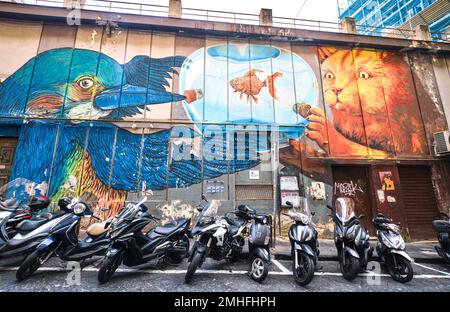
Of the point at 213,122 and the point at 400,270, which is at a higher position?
the point at 213,122

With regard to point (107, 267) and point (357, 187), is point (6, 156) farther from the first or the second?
point (357, 187)

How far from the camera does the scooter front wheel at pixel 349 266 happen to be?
3.81 metres

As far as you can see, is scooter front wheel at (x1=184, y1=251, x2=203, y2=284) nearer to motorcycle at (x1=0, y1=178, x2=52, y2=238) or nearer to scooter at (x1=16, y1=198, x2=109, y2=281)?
scooter at (x1=16, y1=198, x2=109, y2=281)

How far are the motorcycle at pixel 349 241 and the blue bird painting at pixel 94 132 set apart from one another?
13.7 feet

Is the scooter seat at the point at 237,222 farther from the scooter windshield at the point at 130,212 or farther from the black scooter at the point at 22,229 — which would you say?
the black scooter at the point at 22,229

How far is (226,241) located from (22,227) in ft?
12.0

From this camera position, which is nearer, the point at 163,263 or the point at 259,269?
the point at 259,269

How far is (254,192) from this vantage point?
7.96 metres

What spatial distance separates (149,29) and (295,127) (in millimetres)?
7422

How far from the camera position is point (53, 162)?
741cm

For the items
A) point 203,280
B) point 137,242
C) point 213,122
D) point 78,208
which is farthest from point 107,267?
point 213,122

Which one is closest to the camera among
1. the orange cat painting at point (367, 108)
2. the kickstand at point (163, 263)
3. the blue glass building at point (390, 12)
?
the kickstand at point (163, 263)

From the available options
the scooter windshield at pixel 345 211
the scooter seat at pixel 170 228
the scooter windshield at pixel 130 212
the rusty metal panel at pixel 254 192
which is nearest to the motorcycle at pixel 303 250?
the scooter windshield at pixel 345 211
